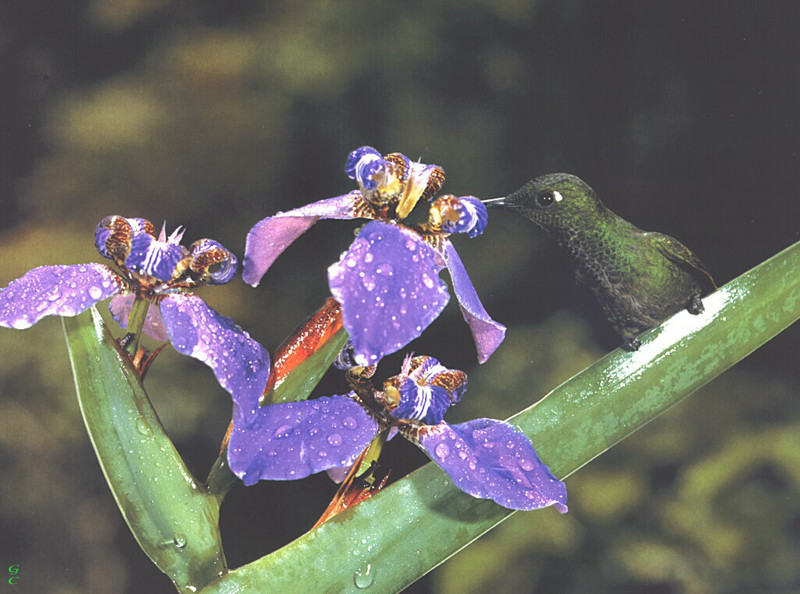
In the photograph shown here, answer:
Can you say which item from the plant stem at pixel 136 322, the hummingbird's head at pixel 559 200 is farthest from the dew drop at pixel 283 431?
the hummingbird's head at pixel 559 200

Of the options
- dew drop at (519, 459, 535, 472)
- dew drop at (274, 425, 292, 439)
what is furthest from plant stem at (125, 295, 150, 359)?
dew drop at (519, 459, 535, 472)

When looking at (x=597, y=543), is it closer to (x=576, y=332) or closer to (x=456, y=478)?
(x=576, y=332)

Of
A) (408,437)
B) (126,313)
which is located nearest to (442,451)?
(408,437)

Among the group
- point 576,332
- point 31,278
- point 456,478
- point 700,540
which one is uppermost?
point 31,278

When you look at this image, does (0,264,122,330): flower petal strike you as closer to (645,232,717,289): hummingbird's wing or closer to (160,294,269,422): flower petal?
(160,294,269,422): flower petal

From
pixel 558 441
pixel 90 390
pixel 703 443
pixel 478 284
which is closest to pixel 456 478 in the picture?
pixel 558 441
